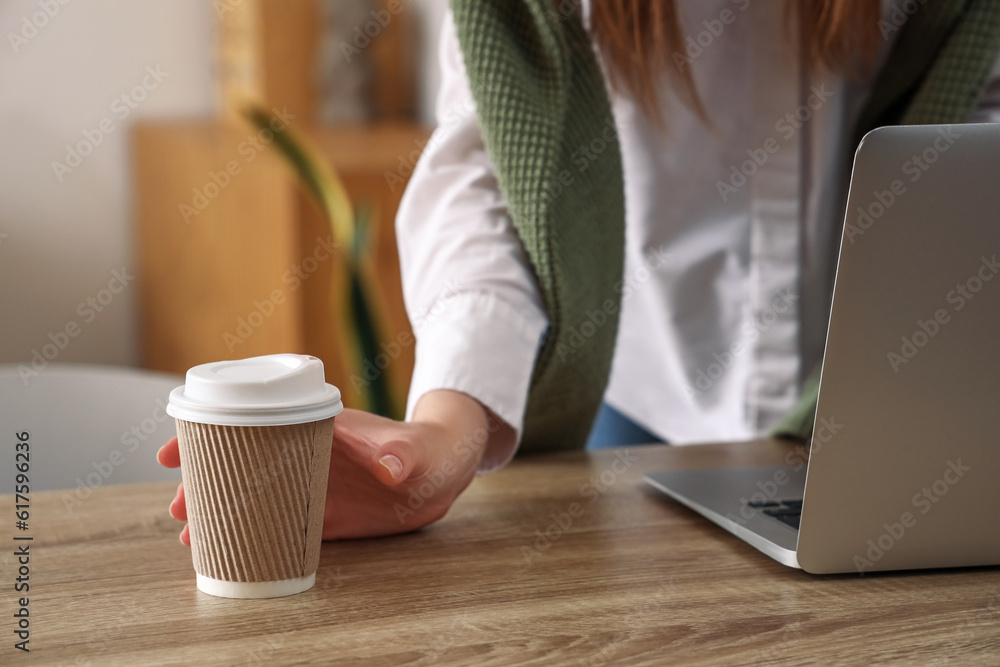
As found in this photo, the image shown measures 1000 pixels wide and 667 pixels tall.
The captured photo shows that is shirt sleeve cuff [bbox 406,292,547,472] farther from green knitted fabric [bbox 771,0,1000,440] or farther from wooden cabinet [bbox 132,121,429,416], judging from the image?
wooden cabinet [bbox 132,121,429,416]

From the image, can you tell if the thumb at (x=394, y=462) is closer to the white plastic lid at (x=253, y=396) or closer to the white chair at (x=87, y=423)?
the white plastic lid at (x=253, y=396)

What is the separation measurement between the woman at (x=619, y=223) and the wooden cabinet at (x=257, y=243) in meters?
1.09

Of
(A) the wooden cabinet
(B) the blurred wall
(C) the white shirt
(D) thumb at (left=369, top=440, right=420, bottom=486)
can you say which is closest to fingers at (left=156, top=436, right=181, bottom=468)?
(D) thumb at (left=369, top=440, right=420, bottom=486)

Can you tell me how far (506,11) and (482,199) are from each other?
0.15 meters

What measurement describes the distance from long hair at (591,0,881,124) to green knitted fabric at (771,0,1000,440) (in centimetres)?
4

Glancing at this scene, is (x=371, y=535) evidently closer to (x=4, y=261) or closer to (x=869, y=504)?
(x=869, y=504)

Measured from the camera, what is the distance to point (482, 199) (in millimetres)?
827

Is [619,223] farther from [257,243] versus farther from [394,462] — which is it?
[257,243]

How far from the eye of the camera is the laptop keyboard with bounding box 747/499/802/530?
625 millimetres

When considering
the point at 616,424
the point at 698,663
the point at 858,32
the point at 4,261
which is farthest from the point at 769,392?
the point at 4,261

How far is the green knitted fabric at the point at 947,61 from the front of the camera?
0.84 metres

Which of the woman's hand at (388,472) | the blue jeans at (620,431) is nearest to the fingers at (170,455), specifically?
the woman's hand at (388,472)

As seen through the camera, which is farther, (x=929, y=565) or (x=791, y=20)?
(x=791, y=20)

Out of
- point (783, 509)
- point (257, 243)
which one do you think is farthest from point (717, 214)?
point (257, 243)
